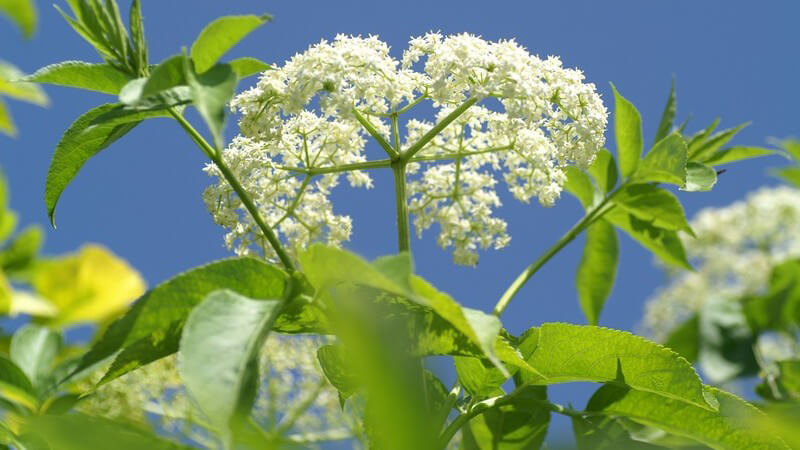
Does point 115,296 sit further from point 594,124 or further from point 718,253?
point 718,253

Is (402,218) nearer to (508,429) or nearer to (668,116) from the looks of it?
(508,429)

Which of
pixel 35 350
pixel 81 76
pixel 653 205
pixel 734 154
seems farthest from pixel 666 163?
pixel 35 350

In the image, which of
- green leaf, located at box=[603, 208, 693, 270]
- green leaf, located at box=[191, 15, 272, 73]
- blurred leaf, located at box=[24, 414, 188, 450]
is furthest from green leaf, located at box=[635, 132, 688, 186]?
blurred leaf, located at box=[24, 414, 188, 450]

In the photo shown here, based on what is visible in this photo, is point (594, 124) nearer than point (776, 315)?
Yes

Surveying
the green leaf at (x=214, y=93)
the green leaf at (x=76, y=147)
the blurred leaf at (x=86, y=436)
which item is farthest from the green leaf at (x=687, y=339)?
the blurred leaf at (x=86, y=436)

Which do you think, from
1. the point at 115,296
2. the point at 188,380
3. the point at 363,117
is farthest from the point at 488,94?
the point at 115,296

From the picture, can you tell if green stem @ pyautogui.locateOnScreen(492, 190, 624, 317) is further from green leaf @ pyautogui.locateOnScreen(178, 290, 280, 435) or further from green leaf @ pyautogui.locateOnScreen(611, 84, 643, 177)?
green leaf @ pyautogui.locateOnScreen(178, 290, 280, 435)
